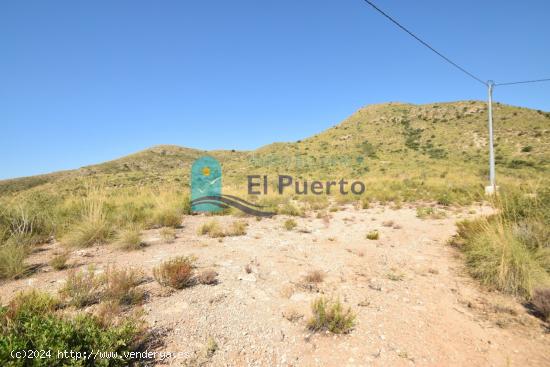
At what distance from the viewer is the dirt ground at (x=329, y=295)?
8.43 feet

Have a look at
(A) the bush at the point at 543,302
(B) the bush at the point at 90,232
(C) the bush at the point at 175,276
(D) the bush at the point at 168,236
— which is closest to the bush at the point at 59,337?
(C) the bush at the point at 175,276

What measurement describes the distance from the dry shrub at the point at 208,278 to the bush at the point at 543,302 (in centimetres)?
412

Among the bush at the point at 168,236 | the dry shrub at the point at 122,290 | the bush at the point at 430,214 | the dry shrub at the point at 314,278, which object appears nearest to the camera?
the dry shrub at the point at 122,290

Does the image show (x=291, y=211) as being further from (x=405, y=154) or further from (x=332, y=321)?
(x=405, y=154)

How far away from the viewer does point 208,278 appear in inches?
163

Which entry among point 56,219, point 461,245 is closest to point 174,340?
point 461,245

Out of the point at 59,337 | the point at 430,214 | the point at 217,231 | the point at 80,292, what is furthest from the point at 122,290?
the point at 430,214

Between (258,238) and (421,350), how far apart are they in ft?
15.5

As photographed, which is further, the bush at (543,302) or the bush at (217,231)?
the bush at (217,231)

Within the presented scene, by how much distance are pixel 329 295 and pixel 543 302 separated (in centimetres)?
247

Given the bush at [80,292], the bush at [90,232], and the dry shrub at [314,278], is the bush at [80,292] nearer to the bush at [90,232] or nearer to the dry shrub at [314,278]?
the bush at [90,232]

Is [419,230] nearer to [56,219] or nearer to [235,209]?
[235,209]

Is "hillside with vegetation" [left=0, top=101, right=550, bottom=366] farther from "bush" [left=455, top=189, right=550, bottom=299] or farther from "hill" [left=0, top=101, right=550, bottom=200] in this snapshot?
"hill" [left=0, top=101, right=550, bottom=200]

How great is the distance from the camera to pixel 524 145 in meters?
29.5
